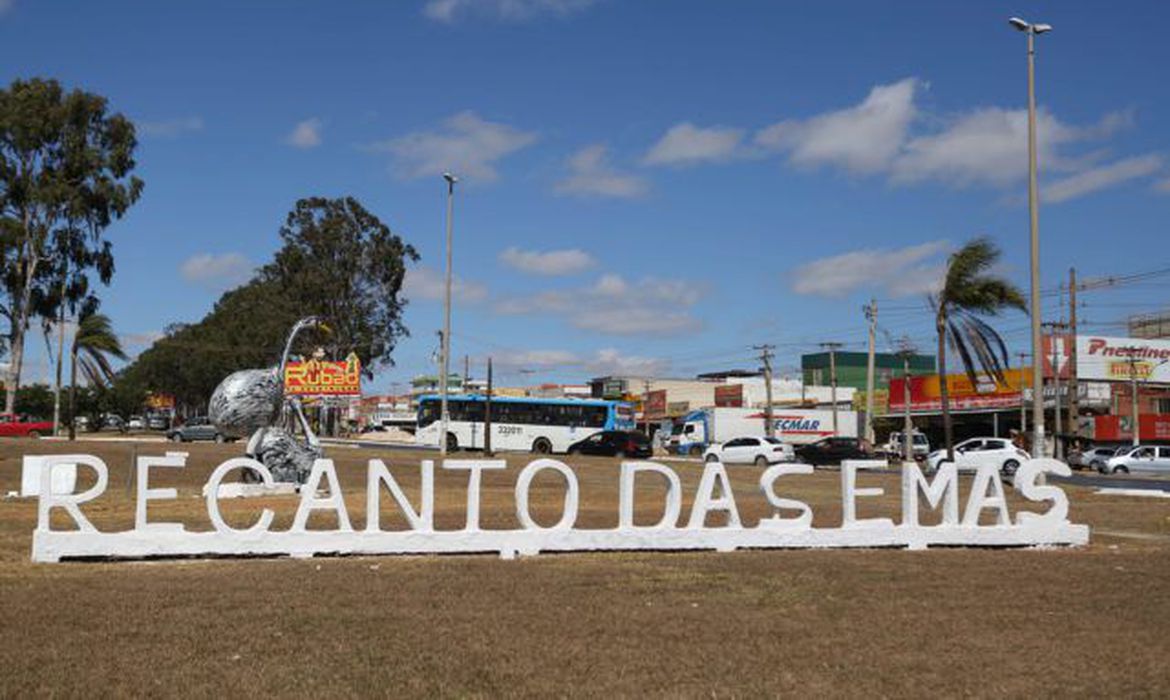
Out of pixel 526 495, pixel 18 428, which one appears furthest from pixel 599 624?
pixel 18 428

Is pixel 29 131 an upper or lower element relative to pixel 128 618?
upper

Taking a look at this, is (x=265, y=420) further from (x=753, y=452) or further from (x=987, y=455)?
(x=753, y=452)

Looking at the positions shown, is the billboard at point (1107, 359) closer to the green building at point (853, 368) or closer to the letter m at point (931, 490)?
the green building at point (853, 368)

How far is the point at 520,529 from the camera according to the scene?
12906 mm

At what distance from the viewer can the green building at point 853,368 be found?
109 metres

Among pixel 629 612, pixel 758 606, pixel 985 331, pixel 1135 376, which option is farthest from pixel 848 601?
pixel 1135 376

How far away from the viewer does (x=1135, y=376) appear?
5984cm

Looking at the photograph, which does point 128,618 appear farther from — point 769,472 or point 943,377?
point 943,377

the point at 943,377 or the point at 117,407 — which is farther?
the point at 117,407

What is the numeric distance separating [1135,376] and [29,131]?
54036mm

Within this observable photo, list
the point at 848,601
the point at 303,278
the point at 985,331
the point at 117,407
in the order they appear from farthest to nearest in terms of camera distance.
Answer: the point at 117,407
the point at 303,278
the point at 985,331
the point at 848,601

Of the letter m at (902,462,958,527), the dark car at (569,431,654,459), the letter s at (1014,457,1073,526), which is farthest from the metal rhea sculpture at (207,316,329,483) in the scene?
the dark car at (569,431,654,459)

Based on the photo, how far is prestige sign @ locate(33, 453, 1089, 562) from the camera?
11484 mm

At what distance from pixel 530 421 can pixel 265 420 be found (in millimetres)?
32961
